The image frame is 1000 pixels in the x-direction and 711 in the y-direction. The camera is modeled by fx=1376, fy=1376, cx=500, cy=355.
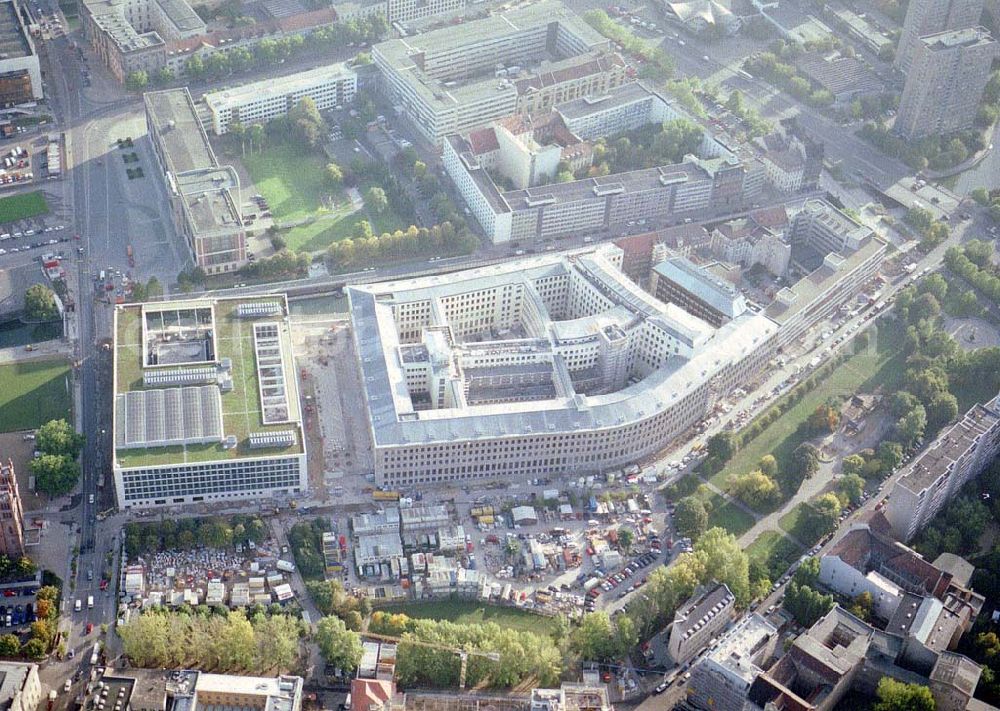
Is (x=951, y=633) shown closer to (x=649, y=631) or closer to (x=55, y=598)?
(x=649, y=631)

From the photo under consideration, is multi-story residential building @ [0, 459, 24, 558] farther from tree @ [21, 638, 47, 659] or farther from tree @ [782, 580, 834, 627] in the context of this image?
tree @ [782, 580, 834, 627]

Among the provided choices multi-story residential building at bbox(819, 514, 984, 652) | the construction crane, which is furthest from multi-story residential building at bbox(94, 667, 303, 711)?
multi-story residential building at bbox(819, 514, 984, 652)

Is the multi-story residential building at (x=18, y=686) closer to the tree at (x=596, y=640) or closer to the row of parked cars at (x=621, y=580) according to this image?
the tree at (x=596, y=640)

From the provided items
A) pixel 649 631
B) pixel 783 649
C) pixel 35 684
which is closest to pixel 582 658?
pixel 649 631

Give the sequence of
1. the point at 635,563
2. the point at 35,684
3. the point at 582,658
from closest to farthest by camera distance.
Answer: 1. the point at 35,684
2. the point at 582,658
3. the point at 635,563

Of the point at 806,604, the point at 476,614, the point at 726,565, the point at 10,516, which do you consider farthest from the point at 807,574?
the point at 10,516

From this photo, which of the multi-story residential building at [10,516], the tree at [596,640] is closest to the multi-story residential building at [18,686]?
the multi-story residential building at [10,516]
